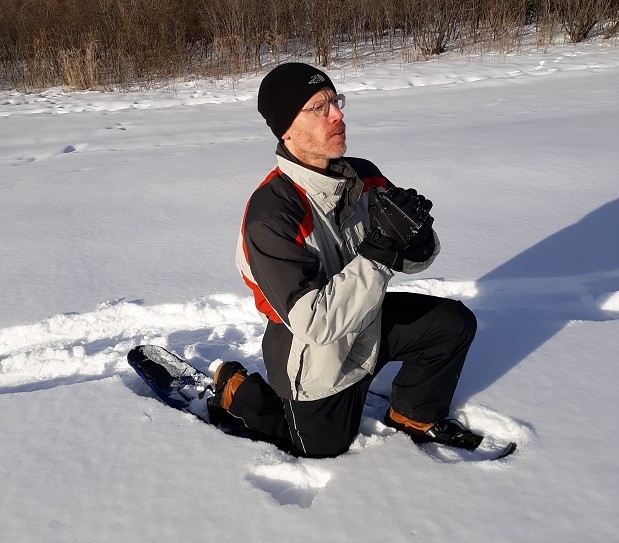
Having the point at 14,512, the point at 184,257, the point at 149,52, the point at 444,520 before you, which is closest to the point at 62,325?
the point at 184,257

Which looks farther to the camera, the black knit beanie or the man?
the black knit beanie

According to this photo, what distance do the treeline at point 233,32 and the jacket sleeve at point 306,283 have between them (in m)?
8.68

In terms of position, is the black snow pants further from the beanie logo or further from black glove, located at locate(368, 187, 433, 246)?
the beanie logo

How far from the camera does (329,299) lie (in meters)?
1.65

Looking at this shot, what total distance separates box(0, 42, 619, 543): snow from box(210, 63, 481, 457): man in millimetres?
141

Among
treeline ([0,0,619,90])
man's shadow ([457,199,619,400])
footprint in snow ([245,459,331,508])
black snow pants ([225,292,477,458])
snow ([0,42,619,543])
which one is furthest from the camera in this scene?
treeline ([0,0,619,90])

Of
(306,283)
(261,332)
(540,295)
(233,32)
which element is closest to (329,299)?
(306,283)

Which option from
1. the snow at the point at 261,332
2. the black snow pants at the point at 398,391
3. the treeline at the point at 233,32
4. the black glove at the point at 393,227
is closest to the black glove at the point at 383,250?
the black glove at the point at 393,227

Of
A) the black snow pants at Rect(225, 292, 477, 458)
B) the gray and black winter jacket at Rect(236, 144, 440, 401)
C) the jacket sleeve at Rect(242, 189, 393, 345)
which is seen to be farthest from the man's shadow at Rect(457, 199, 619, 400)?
the jacket sleeve at Rect(242, 189, 393, 345)

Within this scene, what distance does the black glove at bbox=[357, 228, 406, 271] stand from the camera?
165cm

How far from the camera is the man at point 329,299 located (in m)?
1.67

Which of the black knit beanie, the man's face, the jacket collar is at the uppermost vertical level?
the black knit beanie

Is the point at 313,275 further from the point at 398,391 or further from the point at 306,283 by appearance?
the point at 398,391

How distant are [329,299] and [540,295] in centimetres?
152
